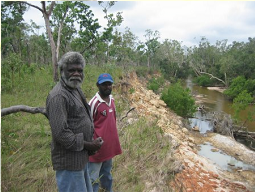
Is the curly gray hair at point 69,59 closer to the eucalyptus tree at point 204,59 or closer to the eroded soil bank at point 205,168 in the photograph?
the eroded soil bank at point 205,168

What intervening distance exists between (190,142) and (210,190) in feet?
16.1

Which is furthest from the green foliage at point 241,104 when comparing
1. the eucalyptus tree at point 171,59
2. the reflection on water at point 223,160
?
the eucalyptus tree at point 171,59

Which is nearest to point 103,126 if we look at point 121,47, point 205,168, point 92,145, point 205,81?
point 92,145

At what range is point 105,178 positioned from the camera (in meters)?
2.38

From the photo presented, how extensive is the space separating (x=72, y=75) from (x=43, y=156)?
1540 millimetres

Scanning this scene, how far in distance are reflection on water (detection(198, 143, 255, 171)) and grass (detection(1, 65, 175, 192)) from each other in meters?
4.48

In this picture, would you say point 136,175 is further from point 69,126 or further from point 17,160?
point 69,126

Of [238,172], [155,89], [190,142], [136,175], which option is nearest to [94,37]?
[155,89]

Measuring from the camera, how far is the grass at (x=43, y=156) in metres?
2.22

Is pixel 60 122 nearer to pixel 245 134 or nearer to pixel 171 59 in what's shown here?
pixel 245 134

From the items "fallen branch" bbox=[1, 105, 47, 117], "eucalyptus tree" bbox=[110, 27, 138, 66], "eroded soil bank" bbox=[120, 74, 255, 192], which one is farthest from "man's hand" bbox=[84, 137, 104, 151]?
"eucalyptus tree" bbox=[110, 27, 138, 66]

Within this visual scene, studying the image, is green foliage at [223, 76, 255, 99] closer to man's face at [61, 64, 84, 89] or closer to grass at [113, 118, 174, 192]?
grass at [113, 118, 174, 192]

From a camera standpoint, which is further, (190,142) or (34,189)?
(190,142)

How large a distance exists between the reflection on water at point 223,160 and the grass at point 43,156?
176 inches
